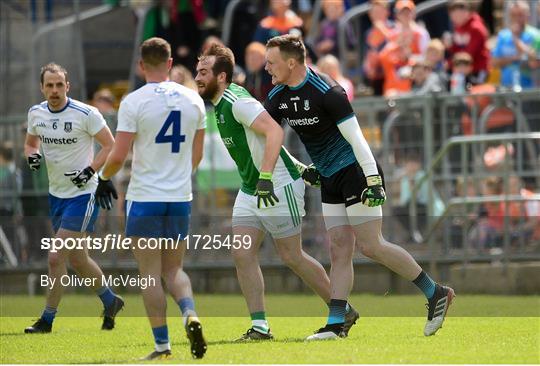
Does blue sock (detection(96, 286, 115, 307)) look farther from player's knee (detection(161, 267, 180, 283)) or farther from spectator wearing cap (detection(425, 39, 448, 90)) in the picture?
spectator wearing cap (detection(425, 39, 448, 90))

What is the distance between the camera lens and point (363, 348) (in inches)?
412

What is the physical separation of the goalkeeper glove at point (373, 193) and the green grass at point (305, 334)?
42.8 inches

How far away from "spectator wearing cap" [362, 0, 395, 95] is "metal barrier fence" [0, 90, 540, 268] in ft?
6.30

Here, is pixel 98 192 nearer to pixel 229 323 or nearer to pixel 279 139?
pixel 279 139

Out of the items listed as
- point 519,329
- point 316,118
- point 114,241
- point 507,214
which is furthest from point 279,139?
point 114,241

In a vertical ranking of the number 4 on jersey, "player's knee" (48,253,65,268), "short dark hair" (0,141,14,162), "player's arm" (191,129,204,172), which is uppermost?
the number 4 on jersey

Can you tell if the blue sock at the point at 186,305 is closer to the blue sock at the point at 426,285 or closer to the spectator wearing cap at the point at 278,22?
the blue sock at the point at 426,285

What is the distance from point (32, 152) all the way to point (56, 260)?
1.05m

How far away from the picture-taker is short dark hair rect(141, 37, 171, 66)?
10.0m

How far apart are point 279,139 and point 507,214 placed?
22.0ft

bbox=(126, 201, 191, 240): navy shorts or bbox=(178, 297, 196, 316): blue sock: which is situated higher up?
bbox=(126, 201, 191, 240): navy shorts

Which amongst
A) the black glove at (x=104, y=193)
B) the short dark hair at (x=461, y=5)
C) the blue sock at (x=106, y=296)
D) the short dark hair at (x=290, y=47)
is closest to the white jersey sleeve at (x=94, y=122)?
the blue sock at (x=106, y=296)

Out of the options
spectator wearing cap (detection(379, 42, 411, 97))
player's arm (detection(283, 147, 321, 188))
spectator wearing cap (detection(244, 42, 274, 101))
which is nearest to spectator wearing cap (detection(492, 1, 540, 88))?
spectator wearing cap (detection(379, 42, 411, 97))

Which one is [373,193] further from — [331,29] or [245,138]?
[331,29]
